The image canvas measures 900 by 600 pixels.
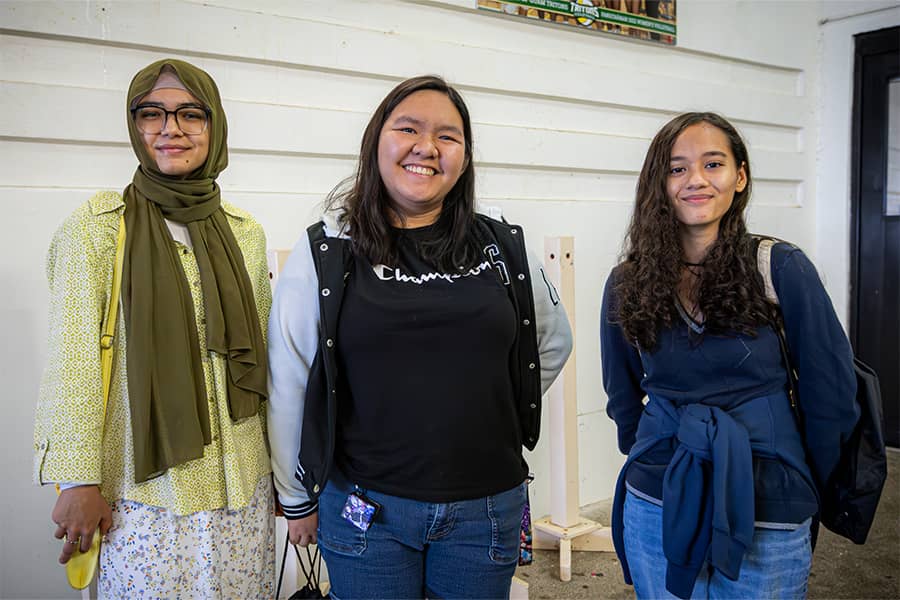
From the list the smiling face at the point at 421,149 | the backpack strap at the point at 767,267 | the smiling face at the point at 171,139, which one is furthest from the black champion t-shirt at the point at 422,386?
the backpack strap at the point at 767,267

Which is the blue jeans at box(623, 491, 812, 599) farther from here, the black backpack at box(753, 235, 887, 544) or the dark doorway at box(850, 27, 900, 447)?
the dark doorway at box(850, 27, 900, 447)

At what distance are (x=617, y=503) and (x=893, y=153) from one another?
12.7ft

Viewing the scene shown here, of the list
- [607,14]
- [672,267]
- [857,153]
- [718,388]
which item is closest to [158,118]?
[672,267]

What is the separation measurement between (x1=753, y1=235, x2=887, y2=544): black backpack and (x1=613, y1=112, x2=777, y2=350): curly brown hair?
5 centimetres

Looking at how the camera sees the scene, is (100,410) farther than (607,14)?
No

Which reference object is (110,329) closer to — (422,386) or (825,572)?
(422,386)

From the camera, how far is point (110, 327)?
62.3 inches

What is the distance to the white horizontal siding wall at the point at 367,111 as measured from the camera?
2.38 meters

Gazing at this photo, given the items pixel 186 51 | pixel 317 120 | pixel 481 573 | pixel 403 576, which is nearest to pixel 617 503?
pixel 481 573

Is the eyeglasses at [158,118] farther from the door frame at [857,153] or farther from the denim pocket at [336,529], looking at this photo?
the door frame at [857,153]

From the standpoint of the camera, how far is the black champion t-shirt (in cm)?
150

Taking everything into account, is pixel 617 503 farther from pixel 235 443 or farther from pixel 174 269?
pixel 174 269

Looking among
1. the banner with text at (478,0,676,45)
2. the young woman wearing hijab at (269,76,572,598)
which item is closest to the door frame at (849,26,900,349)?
the banner with text at (478,0,676,45)

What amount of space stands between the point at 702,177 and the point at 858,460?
723 millimetres
